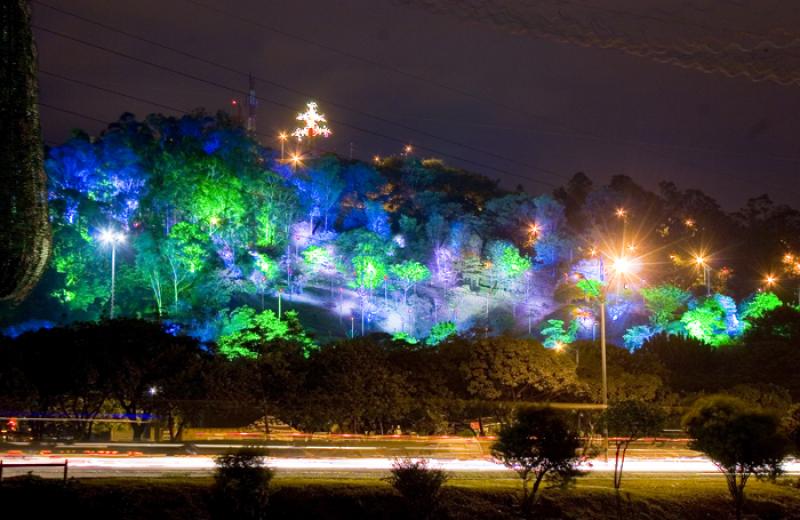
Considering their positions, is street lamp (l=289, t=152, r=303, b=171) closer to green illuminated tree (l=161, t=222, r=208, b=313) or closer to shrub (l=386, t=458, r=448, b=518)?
green illuminated tree (l=161, t=222, r=208, b=313)

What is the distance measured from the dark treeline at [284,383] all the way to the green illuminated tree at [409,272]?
31191 mm

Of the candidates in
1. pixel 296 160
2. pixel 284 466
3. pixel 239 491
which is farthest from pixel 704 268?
pixel 239 491

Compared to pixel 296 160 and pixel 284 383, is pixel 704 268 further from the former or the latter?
pixel 284 383

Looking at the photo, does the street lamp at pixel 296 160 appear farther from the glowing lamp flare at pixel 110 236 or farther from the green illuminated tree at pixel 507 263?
the glowing lamp flare at pixel 110 236

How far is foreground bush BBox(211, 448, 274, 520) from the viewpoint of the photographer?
1555 cm

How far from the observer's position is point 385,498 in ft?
59.1

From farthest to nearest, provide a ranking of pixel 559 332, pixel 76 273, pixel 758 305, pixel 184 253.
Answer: pixel 758 305
pixel 559 332
pixel 76 273
pixel 184 253

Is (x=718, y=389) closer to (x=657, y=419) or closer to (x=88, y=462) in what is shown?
(x=657, y=419)

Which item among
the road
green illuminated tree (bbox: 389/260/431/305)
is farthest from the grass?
green illuminated tree (bbox: 389/260/431/305)

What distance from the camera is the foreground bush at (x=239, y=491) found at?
15555 millimetres

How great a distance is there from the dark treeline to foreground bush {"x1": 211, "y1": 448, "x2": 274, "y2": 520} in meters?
10.3

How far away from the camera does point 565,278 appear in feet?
253

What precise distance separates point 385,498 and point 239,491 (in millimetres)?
3596

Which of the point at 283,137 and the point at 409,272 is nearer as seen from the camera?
the point at 409,272
